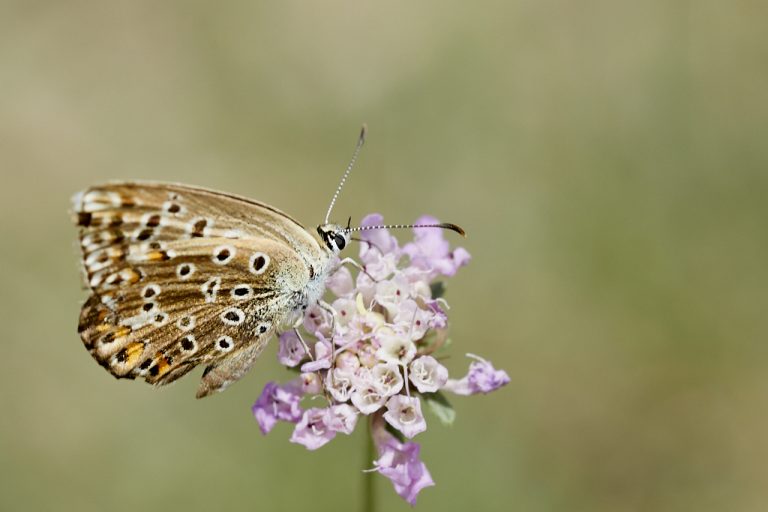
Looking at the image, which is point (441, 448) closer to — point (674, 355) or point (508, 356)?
point (508, 356)

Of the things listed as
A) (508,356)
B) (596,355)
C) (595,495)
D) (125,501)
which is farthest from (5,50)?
(595,495)

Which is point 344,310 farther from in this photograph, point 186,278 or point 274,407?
point 186,278

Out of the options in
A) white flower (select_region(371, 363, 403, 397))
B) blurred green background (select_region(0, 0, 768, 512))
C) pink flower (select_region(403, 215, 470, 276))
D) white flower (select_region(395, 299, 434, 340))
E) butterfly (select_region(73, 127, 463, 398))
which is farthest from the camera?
blurred green background (select_region(0, 0, 768, 512))

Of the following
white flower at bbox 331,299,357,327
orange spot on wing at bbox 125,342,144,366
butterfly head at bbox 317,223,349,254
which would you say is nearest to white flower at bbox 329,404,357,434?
white flower at bbox 331,299,357,327

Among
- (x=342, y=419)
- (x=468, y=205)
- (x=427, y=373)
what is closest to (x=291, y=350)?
(x=342, y=419)

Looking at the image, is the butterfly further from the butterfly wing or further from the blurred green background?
the blurred green background
